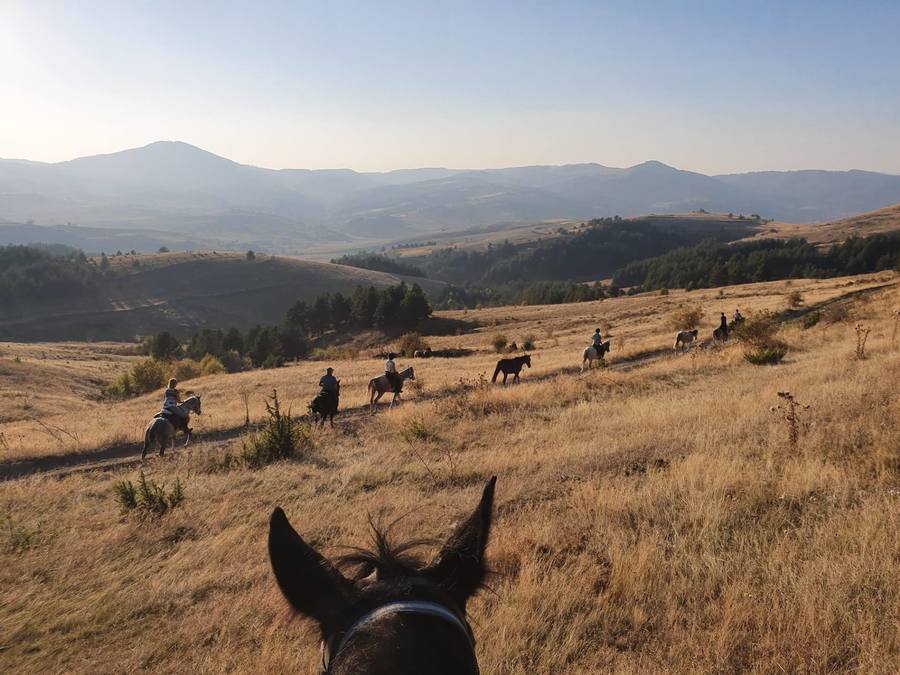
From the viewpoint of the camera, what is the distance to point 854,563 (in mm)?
3795

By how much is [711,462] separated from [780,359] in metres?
12.2

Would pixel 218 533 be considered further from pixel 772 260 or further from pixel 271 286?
pixel 271 286

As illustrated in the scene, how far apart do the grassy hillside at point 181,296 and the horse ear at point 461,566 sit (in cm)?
12695

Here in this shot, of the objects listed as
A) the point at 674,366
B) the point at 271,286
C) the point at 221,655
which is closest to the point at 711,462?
the point at 221,655

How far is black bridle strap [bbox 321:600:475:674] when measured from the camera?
1.68 metres

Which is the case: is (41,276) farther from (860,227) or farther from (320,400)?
(860,227)

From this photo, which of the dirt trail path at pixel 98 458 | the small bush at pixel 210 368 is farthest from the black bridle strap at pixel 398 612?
the small bush at pixel 210 368

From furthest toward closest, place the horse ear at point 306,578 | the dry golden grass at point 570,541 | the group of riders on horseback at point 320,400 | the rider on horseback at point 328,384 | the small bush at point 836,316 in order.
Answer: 1. the small bush at point 836,316
2. the rider on horseback at point 328,384
3. the group of riders on horseback at point 320,400
4. the dry golden grass at point 570,541
5. the horse ear at point 306,578

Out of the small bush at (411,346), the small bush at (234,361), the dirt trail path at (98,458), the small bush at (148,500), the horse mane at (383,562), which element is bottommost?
the small bush at (234,361)

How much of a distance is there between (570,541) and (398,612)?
3.71 meters

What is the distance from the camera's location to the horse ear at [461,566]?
2162 millimetres

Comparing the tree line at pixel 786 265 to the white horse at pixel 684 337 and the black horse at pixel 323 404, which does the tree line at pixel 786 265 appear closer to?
the white horse at pixel 684 337

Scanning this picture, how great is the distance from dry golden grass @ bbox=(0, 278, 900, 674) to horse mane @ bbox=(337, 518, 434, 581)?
33cm

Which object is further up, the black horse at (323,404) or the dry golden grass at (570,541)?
the dry golden grass at (570,541)
